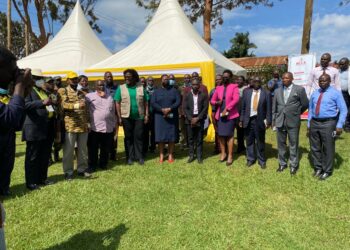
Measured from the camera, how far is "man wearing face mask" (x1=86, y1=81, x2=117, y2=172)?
21.0 ft

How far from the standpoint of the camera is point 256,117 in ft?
21.4

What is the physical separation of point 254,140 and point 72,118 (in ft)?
11.4

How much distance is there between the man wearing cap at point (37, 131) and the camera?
510cm

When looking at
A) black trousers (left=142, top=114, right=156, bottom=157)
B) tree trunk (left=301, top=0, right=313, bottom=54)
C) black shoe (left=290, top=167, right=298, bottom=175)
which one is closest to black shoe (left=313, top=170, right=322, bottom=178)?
black shoe (left=290, top=167, right=298, bottom=175)

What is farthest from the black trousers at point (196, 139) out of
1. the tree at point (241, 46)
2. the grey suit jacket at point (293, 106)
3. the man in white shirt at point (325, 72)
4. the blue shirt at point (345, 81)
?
the tree at point (241, 46)

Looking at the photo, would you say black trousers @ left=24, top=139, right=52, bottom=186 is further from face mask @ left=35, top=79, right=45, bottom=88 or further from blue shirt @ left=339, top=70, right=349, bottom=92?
blue shirt @ left=339, top=70, right=349, bottom=92

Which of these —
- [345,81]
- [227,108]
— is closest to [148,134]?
[227,108]

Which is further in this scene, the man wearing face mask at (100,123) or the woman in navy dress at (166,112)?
the woman in navy dress at (166,112)

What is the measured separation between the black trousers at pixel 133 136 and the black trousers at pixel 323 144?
330 centimetres

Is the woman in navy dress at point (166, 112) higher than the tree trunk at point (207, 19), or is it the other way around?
the tree trunk at point (207, 19)

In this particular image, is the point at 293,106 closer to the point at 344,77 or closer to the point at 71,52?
the point at 344,77

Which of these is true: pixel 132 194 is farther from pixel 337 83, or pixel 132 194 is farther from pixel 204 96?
pixel 337 83

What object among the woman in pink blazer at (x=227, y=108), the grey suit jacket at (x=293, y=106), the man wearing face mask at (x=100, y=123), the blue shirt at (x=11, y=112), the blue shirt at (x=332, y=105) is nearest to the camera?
the blue shirt at (x=11, y=112)

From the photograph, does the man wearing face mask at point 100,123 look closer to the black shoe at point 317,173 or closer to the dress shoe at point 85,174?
the dress shoe at point 85,174
